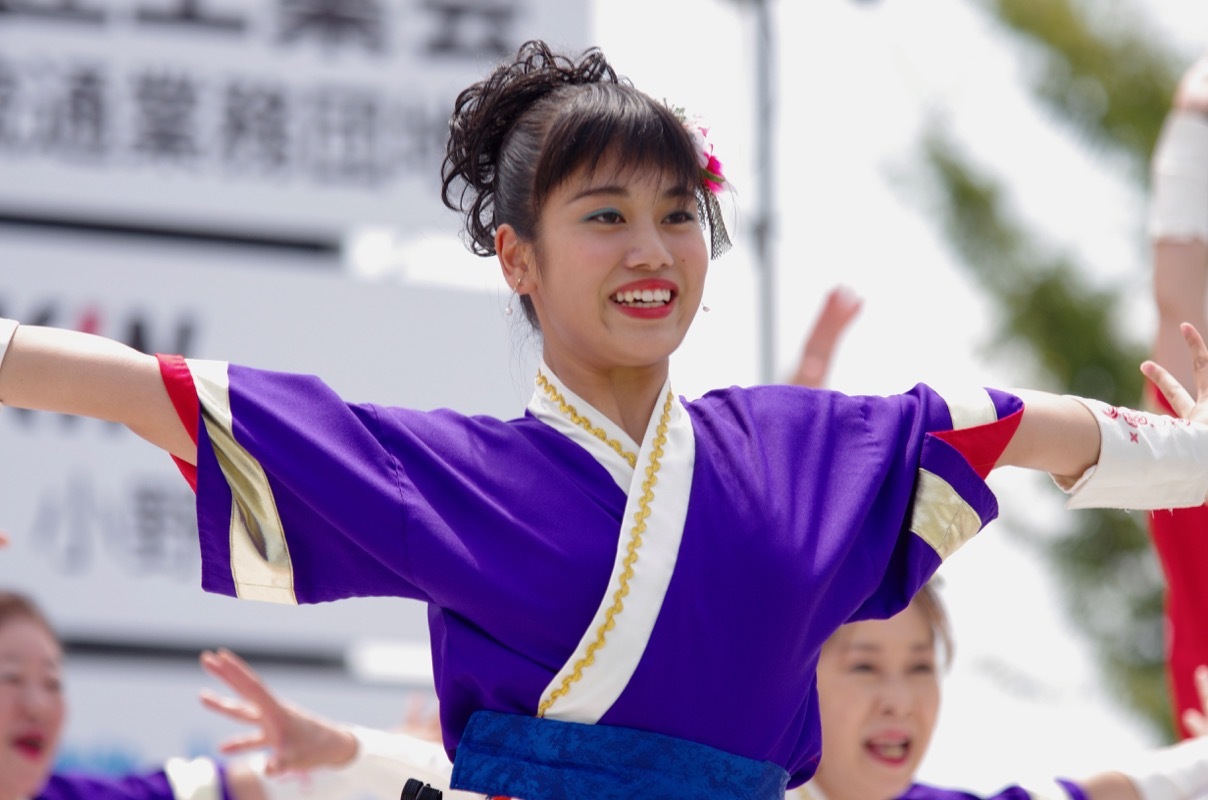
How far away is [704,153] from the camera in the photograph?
2.25m

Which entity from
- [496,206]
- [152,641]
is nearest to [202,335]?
[152,641]

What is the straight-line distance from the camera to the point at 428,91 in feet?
16.6

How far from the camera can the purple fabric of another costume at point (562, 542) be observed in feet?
6.50

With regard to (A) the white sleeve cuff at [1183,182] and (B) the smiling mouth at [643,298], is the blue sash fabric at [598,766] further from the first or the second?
(A) the white sleeve cuff at [1183,182]

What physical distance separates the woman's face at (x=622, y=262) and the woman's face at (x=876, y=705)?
1070mm

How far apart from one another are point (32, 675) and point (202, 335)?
145 cm

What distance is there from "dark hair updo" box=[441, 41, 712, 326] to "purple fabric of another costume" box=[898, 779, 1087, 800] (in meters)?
1.20

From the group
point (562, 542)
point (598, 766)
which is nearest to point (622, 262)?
point (562, 542)

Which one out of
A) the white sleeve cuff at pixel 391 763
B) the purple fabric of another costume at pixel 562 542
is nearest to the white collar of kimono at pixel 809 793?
the white sleeve cuff at pixel 391 763

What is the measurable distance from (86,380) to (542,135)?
61 cm

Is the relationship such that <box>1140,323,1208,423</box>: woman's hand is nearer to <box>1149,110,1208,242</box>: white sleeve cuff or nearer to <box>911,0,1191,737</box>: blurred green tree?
<box>1149,110,1208,242</box>: white sleeve cuff

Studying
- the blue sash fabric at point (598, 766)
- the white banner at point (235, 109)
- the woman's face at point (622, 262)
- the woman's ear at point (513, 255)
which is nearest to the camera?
the blue sash fabric at point (598, 766)

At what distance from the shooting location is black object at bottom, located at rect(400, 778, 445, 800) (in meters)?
2.04

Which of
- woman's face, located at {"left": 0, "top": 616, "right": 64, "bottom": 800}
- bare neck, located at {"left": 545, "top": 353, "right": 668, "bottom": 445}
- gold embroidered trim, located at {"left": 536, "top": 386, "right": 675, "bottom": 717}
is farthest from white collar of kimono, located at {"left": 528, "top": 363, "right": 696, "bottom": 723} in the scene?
woman's face, located at {"left": 0, "top": 616, "right": 64, "bottom": 800}
